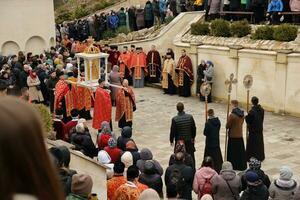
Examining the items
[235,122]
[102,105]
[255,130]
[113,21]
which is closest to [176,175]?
[235,122]

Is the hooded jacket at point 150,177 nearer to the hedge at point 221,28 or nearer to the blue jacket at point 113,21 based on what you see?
the hedge at point 221,28

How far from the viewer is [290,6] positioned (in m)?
17.8

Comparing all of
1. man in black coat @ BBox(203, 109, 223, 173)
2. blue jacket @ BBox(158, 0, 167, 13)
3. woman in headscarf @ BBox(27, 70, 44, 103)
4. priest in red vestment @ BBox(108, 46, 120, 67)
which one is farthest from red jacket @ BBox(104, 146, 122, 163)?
blue jacket @ BBox(158, 0, 167, 13)

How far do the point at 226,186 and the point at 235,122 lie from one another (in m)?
3.56

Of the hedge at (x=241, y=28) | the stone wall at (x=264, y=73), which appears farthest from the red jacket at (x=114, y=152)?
the hedge at (x=241, y=28)

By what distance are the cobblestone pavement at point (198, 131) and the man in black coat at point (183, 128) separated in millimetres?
1453

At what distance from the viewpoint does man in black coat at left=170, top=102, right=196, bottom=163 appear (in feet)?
34.6

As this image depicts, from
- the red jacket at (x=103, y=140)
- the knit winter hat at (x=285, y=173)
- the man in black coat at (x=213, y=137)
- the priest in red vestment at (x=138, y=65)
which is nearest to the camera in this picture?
the knit winter hat at (x=285, y=173)

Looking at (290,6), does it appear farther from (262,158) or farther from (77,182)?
(77,182)

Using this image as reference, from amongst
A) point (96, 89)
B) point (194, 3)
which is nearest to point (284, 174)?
point (96, 89)

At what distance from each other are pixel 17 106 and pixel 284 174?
6.57 metres

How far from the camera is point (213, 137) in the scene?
1073cm

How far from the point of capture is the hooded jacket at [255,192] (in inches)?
281

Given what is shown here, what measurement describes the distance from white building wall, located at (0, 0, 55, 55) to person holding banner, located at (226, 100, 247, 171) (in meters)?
15.1
